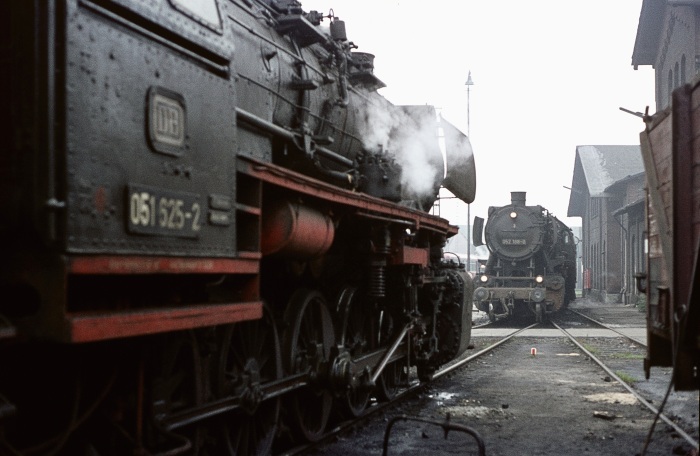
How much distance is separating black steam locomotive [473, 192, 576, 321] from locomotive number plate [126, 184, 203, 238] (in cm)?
1768

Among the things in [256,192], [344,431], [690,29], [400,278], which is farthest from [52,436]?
[690,29]

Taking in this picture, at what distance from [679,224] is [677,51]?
799 inches

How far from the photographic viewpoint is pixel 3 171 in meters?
2.81

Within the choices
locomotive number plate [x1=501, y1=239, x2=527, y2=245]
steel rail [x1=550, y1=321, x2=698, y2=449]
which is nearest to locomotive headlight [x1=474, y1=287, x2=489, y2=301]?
locomotive number plate [x1=501, y1=239, x2=527, y2=245]

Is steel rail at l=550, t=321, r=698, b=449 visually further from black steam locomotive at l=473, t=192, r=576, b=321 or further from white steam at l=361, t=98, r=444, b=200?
black steam locomotive at l=473, t=192, r=576, b=321

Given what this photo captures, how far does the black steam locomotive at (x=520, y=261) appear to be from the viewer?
2094 centimetres

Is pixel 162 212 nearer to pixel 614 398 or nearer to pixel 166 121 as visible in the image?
pixel 166 121

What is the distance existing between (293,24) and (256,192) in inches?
87.7

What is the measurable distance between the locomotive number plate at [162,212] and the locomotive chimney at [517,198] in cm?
2041

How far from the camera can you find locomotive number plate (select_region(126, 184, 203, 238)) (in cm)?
309

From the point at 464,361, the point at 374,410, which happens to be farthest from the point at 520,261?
the point at 374,410

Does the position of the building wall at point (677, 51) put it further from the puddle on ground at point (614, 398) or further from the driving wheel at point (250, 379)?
the driving wheel at point (250, 379)

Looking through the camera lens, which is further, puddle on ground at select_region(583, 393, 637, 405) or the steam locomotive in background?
puddle on ground at select_region(583, 393, 637, 405)

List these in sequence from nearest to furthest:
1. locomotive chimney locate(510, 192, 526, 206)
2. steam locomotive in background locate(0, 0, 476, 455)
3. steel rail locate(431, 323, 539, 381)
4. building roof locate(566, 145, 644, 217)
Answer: steam locomotive in background locate(0, 0, 476, 455), steel rail locate(431, 323, 539, 381), locomotive chimney locate(510, 192, 526, 206), building roof locate(566, 145, 644, 217)
